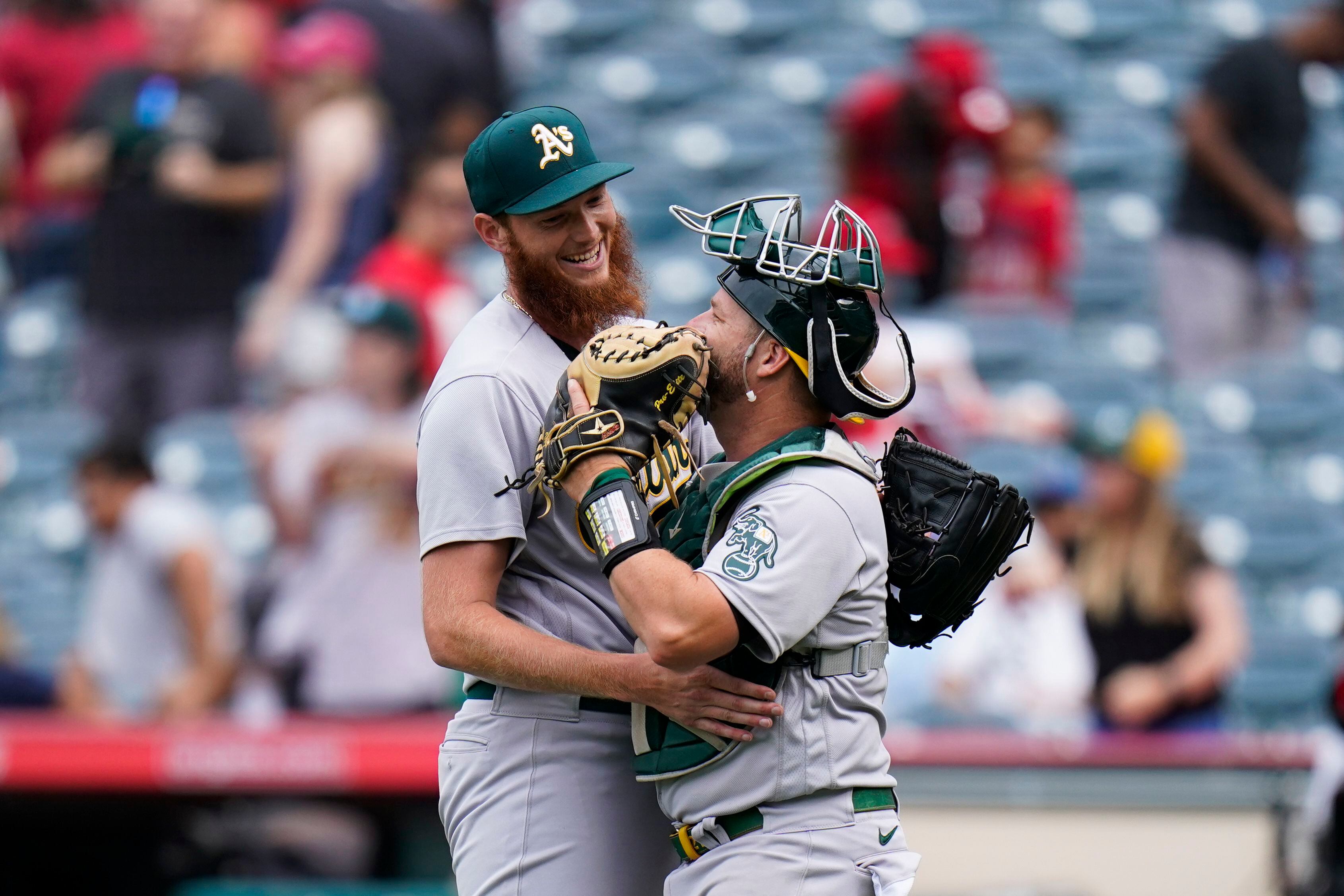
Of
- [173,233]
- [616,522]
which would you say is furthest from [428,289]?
[616,522]

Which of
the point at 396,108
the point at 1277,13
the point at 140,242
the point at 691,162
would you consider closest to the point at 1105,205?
the point at 1277,13

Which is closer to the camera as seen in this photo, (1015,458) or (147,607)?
(147,607)

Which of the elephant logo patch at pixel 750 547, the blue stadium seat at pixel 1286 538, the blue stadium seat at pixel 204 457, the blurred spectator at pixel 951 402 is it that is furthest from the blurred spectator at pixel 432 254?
the elephant logo patch at pixel 750 547

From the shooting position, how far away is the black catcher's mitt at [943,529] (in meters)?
2.59

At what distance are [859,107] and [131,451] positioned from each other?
359cm

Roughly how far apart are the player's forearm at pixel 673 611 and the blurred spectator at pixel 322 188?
5.23 metres

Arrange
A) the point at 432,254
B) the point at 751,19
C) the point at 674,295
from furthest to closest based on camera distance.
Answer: the point at 751,19 → the point at 674,295 → the point at 432,254

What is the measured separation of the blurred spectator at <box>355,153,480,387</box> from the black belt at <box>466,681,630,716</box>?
3915 mm

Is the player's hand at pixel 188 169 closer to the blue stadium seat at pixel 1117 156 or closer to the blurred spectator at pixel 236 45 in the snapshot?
the blurred spectator at pixel 236 45

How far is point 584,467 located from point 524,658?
310 millimetres

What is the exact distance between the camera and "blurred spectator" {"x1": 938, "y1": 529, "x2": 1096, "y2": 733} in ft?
19.1

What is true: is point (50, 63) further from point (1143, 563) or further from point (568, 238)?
point (568, 238)

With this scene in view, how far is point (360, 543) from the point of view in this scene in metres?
5.98

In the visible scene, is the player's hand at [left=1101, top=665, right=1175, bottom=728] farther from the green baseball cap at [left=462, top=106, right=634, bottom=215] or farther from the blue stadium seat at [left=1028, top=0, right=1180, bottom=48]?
the blue stadium seat at [left=1028, top=0, right=1180, bottom=48]
